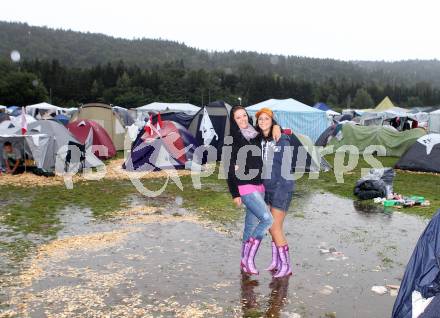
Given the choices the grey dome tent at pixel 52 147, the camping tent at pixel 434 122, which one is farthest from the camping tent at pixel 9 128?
the camping tent at pixel 434 122

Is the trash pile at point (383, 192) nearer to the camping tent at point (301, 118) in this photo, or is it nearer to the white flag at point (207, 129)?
the white flag at point (207, 129)

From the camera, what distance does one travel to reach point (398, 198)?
36.4 feet

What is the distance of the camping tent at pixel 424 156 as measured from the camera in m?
16.7

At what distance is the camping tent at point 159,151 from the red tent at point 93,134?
3.21m

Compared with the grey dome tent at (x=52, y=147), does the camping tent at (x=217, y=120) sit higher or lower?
higher

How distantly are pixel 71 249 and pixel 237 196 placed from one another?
2.97 meters

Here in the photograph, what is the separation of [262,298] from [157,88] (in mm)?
84888

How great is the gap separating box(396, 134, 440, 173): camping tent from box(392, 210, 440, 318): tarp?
557 inches

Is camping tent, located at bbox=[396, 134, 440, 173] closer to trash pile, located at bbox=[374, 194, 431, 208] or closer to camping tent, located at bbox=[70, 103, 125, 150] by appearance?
trash pile, located at bbox=[374, 194, 431, 208]

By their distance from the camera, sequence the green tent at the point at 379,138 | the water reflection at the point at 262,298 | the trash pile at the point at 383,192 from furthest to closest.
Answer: the green tent at the point at 379,138
the trash pile at the point at 383,192
the water reflection at the point at 262,298

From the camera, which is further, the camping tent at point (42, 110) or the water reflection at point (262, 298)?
the camping tent at point (42, 110)

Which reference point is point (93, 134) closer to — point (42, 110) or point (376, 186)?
point (376, 186)

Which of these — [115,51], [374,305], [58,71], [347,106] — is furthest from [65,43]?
[374,305]

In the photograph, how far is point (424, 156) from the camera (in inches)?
668
